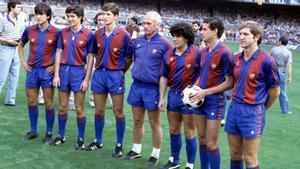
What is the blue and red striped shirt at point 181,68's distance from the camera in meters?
5.74

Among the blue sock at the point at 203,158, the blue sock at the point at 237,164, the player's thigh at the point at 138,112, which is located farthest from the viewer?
the player's thigh at the point at 138,112

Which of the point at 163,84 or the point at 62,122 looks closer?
the point at 163,84

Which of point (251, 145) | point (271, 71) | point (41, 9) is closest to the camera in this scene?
point (271, 71)

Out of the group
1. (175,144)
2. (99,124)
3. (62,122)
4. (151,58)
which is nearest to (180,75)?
(151,58)

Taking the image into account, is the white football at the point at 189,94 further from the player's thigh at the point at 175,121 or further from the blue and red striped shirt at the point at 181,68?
the player's thigh at the point at 175,121

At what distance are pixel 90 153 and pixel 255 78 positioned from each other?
116 inches

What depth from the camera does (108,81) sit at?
253 inches

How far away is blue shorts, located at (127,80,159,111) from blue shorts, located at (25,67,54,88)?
1.37m

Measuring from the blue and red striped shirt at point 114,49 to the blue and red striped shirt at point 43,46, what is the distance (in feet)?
2.54

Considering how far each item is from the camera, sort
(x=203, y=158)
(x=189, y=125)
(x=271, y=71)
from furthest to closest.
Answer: (x=189, y=125), (x=203, y=158), (x=271, y=71)

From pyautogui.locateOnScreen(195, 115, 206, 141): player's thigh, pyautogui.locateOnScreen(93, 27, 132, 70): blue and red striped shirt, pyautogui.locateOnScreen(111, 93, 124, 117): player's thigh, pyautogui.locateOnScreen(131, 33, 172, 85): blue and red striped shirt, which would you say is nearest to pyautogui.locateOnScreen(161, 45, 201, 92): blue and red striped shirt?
pyautogui.locateOnScreen(131, 33, 172, 85): blue and red striped shirt

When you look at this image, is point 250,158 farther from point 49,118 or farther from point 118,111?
point 49,118

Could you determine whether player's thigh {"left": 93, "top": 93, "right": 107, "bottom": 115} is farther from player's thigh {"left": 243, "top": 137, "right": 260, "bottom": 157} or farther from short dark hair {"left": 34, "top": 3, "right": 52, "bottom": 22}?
player's thigh {"left": 243, "top": 137, "right": 260, "bottom": 157}

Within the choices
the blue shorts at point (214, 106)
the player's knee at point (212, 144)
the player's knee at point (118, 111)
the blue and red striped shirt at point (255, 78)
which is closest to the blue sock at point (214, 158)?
the player's knee at point (212, 144)
